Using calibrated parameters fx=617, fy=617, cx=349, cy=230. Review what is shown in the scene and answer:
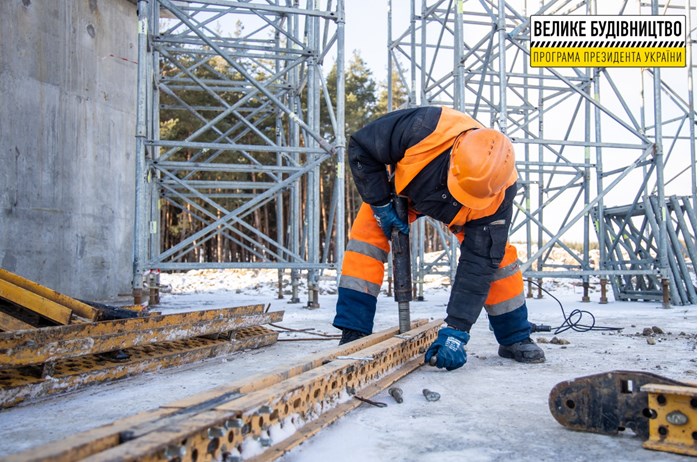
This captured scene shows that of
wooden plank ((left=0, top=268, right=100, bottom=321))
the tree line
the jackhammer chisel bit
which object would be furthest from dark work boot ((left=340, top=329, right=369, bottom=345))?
the tree line

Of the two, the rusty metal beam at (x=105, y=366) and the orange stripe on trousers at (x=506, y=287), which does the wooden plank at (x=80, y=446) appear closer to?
the rusty metal beam at (x=105, y=366)

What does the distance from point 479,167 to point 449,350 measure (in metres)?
1.02

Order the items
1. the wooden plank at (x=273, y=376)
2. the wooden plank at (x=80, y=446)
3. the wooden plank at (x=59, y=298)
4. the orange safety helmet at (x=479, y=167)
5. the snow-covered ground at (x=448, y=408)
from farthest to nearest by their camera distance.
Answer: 1. the wooden plank at (x=59, y=298)
2. the orange safety helmet at (x=479, y=167)
3. the snow-covered ground at (x=448, y=408)
4. the wooden plank at (x=273, y=376)
5. the wooden plank at (x=80, y=446)

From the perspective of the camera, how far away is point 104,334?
3.33m

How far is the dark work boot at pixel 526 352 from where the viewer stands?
12.7ft

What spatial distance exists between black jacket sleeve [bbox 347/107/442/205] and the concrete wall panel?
485 centimetres

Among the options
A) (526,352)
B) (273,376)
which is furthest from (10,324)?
(526,352)

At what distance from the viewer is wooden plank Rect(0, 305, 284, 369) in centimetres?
272

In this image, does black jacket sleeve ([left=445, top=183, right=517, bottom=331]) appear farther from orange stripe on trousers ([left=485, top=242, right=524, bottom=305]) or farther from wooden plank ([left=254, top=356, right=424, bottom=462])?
wooden plank ([left=254, top=356, right=424, bottom=462])

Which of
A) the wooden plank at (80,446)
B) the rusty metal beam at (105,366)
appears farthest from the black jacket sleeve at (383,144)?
the wooden plank at (80,446)

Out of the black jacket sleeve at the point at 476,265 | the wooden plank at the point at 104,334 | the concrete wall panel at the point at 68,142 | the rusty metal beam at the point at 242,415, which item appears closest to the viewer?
the rusty metal beam at the point at 242,415

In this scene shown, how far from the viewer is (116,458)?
136 cm

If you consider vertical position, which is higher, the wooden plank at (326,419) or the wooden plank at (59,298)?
the wooden plank at (59,298)

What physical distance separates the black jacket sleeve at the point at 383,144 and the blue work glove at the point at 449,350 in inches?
35.2
